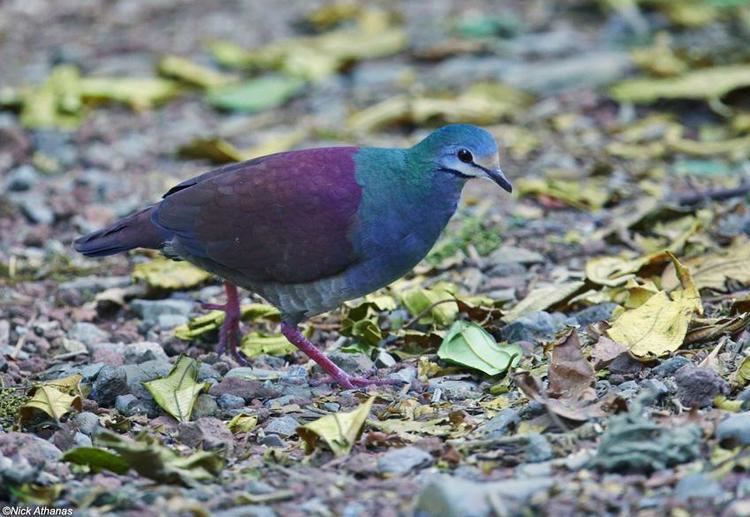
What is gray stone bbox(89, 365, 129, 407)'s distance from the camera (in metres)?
5.09

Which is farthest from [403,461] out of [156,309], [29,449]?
[156,309]

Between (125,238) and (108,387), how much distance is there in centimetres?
75

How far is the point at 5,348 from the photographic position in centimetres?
577

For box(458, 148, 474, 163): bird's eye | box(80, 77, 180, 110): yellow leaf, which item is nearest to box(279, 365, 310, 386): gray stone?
box(458, 148, 474, 163): bird's eye

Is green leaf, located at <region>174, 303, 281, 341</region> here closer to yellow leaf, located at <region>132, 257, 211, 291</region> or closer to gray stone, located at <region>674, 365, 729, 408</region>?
yellow leaf, located at <region>132, 257, 211, 291</region>

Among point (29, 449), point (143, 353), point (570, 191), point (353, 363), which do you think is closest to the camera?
point (29, 449)

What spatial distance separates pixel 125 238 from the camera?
555 cm

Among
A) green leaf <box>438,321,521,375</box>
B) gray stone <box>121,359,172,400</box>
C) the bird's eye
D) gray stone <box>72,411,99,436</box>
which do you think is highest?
the bird's eye

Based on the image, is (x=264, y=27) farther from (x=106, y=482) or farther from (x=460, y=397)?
(x=106, y=482)

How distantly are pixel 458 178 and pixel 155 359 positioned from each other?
4.97ft

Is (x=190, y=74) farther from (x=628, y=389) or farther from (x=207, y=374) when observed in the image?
(x=628, y=389)

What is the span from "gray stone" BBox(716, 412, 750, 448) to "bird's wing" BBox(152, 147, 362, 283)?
1822 mm

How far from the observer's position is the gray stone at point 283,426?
471cm

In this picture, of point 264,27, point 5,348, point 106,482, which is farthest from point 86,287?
point 264,27
